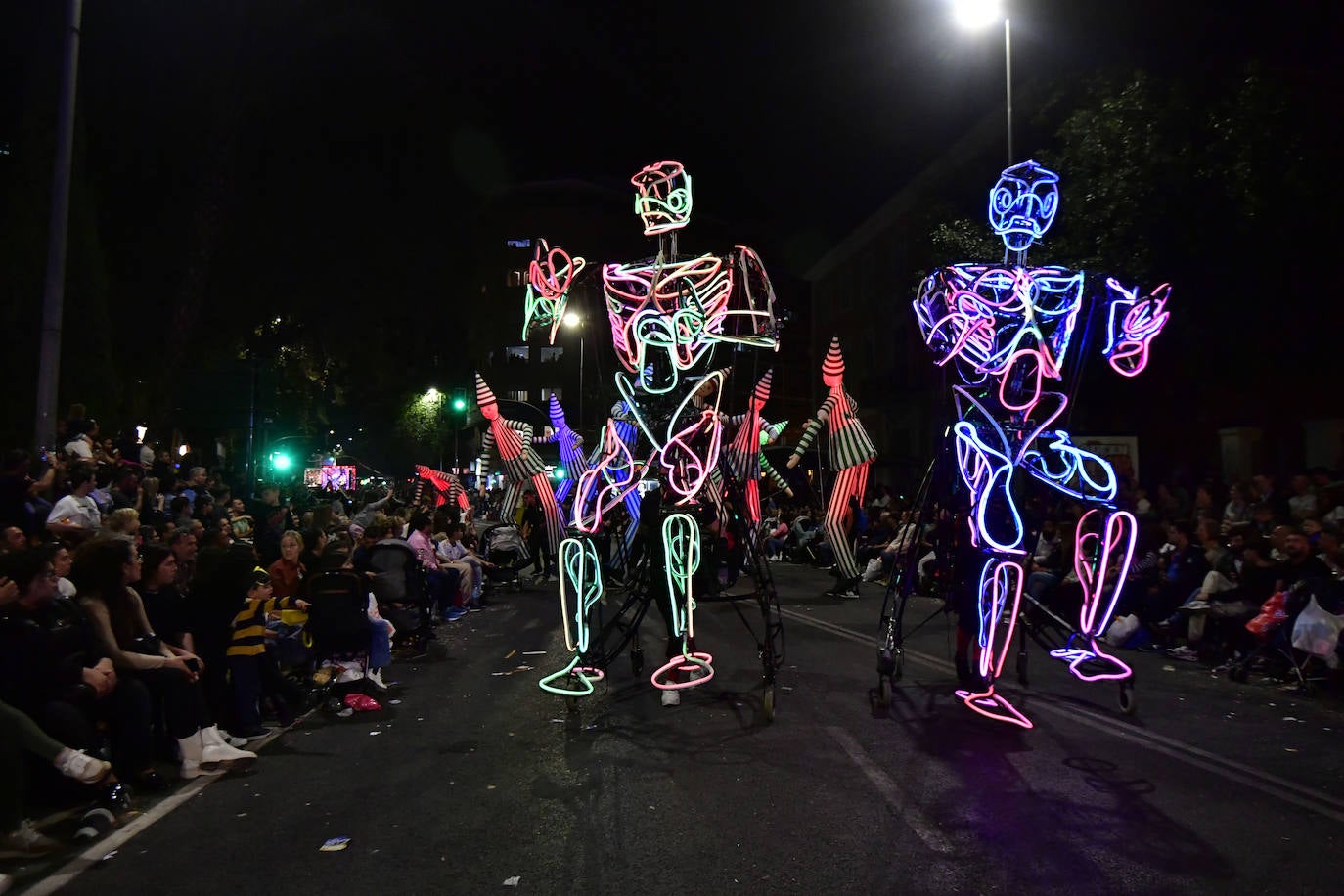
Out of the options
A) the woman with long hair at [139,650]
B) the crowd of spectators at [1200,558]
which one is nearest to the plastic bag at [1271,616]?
the crowd of spectators at [1200,558]

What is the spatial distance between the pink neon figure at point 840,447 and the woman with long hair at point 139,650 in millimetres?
5699

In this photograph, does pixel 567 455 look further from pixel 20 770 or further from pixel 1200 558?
pixel 1200 558

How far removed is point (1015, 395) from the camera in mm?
7996

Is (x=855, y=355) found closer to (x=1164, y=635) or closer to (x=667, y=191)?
(x=1164, y=635)

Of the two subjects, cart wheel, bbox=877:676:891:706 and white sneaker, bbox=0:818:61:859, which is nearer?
white sneaker, bbox=0:818:61:859

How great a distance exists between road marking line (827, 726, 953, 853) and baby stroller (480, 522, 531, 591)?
12894 millimetres

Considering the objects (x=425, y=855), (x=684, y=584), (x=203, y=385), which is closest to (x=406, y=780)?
(x=425, y=855)

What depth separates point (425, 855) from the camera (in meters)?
4.93

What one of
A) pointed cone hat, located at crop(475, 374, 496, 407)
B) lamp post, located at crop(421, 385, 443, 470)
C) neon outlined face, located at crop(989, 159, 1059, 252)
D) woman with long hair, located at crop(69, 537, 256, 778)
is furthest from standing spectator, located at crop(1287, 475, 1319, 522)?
lamp post, located at crop(421, 385, 443, 470)

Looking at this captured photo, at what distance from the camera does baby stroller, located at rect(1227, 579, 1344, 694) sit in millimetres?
9117

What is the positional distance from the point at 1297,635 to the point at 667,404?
20.1 feet

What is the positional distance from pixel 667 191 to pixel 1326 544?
6879 millimetres

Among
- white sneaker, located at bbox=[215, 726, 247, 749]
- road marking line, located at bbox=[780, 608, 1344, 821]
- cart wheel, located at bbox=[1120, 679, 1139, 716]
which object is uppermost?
cart wheel, located at bbox=[1120, 679, 1139, 716]

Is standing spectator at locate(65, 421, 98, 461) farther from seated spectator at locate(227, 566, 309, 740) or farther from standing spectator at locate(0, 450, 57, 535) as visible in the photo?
seated spectator at locate(227, 566, 309, 740)
